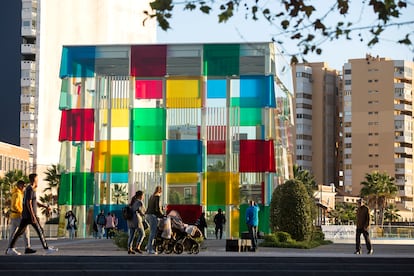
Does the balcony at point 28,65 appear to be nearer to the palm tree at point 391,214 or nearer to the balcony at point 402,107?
the palm tree at point 391,214

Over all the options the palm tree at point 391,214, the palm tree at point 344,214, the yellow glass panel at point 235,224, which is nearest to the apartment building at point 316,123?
the palm tree at point 391,214

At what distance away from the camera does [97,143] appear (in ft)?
189

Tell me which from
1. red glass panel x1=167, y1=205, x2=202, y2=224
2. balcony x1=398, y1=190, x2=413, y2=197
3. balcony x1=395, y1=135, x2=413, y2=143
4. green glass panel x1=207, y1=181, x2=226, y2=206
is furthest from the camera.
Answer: balcony x1=395, y1=135, x2=413, y2=143

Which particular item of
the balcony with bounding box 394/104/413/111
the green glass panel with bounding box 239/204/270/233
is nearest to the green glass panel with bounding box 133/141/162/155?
the green glass panel with bounding box 239/204/270/233

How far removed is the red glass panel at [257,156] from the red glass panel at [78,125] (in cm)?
789

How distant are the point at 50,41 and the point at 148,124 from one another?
209ft

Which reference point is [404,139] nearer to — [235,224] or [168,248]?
[235,224]

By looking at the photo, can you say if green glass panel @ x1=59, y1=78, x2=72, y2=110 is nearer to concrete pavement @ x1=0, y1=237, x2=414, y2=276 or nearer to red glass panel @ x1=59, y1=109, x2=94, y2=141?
red glass panel @ x1=59, y1=109, x2=94, y2=141

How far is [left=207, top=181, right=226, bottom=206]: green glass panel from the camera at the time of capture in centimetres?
5525

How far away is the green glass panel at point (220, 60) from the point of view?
56500 mm

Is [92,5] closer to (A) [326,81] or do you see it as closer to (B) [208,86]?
(B) [208,86]

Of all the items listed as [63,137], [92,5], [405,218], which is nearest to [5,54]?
[92,5]

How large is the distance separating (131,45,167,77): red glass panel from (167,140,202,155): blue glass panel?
360 centimetres

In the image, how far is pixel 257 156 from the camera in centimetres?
5584
